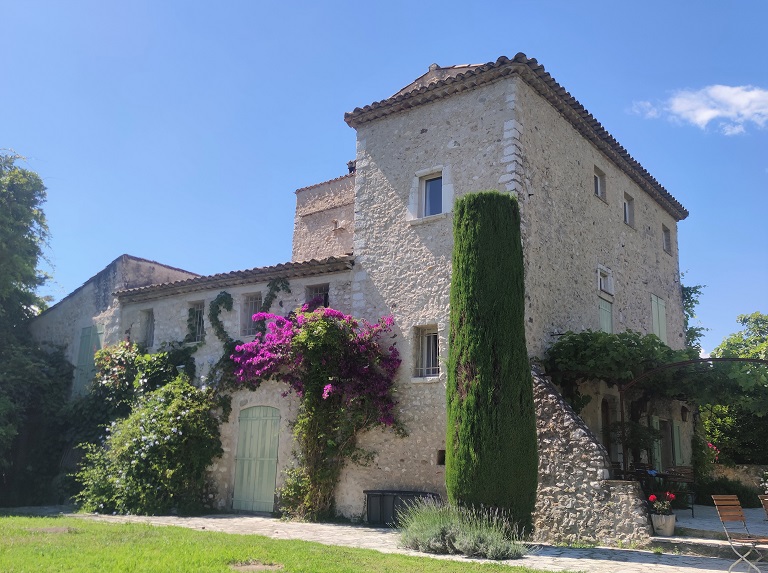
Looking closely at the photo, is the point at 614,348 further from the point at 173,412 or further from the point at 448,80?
the point at 173,412

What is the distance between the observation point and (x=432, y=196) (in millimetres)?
13961

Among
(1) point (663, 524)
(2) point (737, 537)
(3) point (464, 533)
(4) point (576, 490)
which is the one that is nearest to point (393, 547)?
(3) point (464, 533)

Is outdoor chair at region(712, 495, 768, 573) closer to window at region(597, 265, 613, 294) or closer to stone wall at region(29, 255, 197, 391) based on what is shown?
window at region(597, 265, 613, 294)

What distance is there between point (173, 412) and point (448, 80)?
28.7ft

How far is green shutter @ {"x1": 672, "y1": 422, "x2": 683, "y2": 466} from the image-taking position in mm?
17312

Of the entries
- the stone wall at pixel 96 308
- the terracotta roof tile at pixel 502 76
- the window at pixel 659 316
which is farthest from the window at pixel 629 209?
the stone wall at pixel 96 308

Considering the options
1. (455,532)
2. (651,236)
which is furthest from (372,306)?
(651,236)

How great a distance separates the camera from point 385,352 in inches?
523

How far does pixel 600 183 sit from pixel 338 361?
790cm

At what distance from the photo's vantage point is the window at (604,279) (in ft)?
51.1

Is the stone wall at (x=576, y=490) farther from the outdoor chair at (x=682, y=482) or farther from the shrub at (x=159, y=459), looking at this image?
the shrub at (x=159, y=459)

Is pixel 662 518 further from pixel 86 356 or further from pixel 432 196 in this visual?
pixel 86 356

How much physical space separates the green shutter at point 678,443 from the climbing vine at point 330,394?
8534 mm

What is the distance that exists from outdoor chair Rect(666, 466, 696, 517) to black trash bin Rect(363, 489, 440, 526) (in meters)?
4.42
